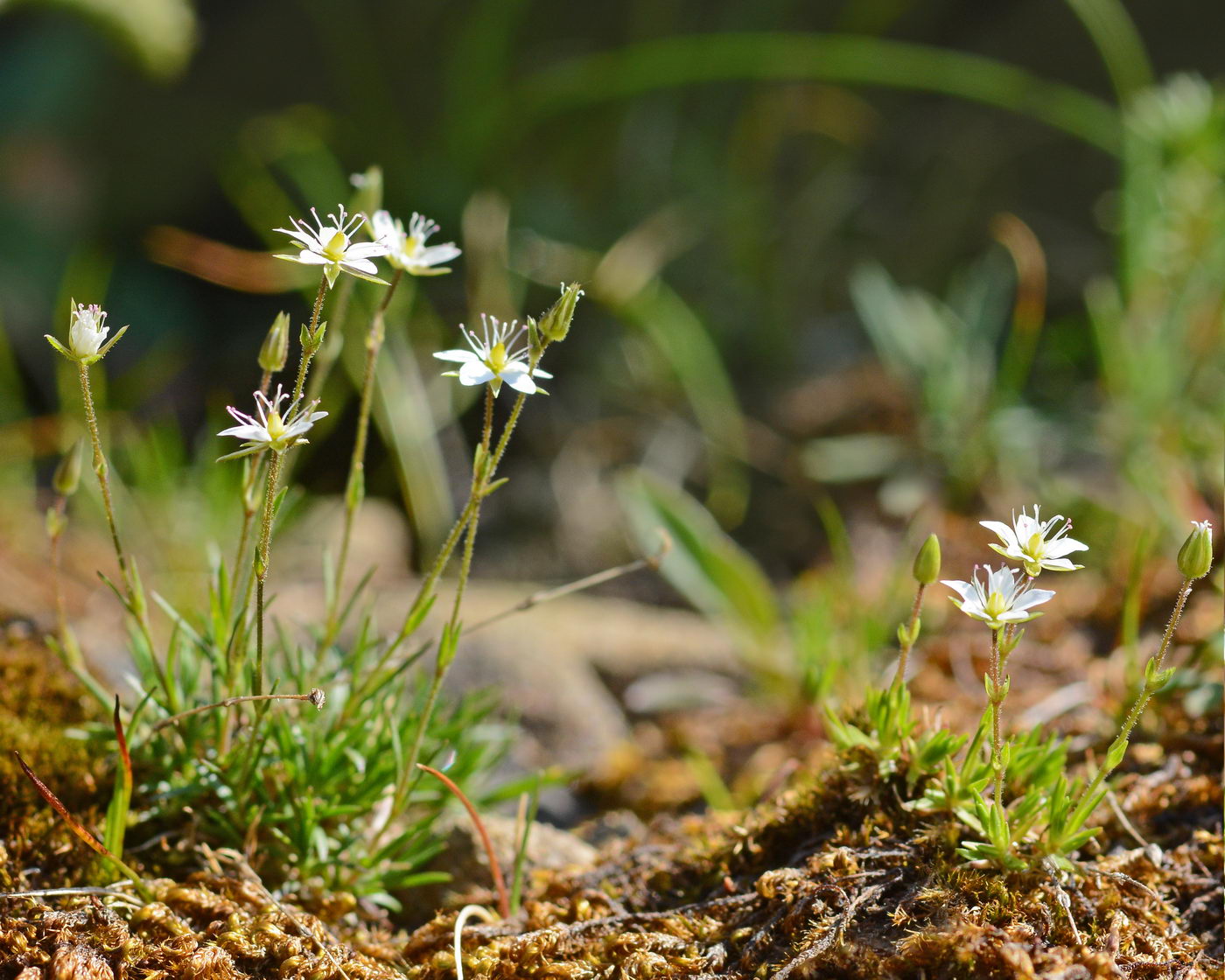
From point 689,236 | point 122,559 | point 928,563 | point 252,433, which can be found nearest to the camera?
point 252,433

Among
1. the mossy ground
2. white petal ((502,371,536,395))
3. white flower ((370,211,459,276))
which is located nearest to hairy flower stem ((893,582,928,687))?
the mossy ground

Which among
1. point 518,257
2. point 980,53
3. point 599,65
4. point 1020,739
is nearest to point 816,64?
point 599,65

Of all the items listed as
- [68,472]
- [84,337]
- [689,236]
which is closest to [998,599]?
[84,337]

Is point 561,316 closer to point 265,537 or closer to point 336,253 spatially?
point 336,253

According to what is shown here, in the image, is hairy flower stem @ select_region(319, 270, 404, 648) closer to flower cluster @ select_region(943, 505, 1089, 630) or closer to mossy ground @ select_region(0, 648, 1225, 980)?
mossy ground @ select_region(0, 648, 1225, 980)

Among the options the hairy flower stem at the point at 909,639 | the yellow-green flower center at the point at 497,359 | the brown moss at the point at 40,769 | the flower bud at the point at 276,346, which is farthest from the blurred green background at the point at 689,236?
the yellow-green flower center at the point at 497,359

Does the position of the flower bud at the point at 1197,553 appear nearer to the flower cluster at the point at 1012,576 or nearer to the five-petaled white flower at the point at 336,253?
the flower cluster at the point at 1012,576
